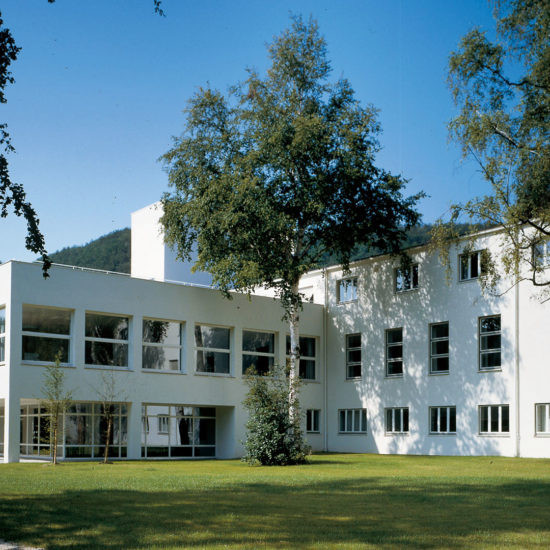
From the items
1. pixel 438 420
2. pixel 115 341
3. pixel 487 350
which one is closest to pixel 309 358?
pixel 438 420

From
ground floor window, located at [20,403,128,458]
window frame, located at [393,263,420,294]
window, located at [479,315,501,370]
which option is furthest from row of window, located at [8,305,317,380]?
window, located at [479,315,501,370]

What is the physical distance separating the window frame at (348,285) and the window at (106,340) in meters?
10.1

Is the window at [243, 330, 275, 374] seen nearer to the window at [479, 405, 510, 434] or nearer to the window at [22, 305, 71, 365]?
the window at [22, 305, 71, 365]

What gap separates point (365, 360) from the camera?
1296 inches

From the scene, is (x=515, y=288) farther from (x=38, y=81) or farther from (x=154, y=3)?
(x=154, y=3)

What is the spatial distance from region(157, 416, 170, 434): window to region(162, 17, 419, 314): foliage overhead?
18.0 feet

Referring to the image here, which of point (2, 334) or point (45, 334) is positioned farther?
point (45, 334)

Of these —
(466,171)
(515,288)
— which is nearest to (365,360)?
(515,288)

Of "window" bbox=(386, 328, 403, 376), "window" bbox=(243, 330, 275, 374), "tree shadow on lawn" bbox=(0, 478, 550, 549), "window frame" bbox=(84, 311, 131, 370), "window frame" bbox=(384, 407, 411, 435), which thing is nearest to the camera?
"tree shadow on lawn" bbox=(0, 478, 550, 549)

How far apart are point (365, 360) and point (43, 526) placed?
24.4 metres

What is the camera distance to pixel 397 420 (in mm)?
31672

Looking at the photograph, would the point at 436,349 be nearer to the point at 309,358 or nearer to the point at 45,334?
the point at 309,358

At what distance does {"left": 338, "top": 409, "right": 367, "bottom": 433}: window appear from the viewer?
3303 cm

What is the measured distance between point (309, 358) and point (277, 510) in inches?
915
